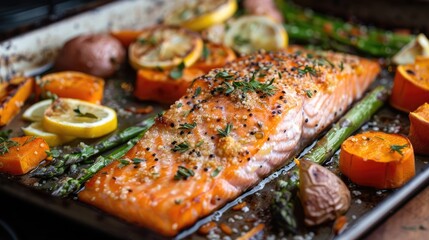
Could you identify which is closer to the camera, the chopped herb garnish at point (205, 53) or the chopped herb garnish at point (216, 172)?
the chopped herb garnish at point (216, 172)

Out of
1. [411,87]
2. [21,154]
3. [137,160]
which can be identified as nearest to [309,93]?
[411,87]

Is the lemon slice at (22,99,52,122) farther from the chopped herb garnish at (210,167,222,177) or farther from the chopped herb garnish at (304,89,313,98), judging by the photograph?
the chopped herb garnish at (304,89,313,98)

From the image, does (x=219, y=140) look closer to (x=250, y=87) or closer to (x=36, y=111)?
(x=250, y=87)

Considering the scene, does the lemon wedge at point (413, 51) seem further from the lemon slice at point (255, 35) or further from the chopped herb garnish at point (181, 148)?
the chopped herb garnish at point (181, 148)

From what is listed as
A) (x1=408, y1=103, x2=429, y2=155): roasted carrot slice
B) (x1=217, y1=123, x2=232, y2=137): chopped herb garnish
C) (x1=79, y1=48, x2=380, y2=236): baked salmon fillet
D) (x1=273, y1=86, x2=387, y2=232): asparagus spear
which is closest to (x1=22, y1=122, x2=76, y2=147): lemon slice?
(x1=79, y1=48, x2=380, y2=236): baked salmon fillet

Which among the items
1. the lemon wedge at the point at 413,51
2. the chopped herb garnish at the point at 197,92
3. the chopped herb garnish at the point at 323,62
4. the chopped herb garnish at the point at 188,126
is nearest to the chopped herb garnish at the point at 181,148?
the chopped herb garnish at the point at 188,126
